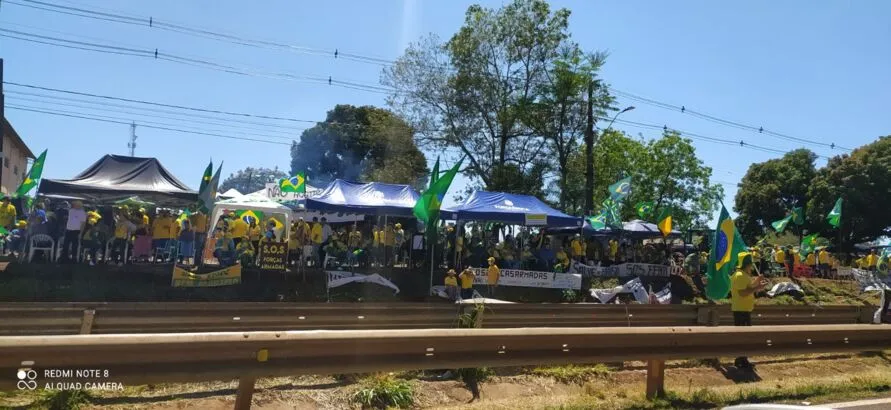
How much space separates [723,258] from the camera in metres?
11.3

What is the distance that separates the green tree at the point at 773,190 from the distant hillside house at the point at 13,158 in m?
55.5

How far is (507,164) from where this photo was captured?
121 feet

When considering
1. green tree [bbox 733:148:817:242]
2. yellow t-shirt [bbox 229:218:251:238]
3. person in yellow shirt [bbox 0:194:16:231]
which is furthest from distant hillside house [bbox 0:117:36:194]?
green tree [bbox 733:148:817:242]

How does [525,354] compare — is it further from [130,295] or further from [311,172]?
[311,172]

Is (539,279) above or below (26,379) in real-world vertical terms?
below

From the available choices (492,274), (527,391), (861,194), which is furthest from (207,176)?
(861,194)

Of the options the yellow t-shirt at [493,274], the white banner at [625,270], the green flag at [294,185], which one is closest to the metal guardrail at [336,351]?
the yellow t-shirt at [493,274]

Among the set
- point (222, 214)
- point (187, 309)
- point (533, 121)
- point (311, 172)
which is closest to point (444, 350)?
point (187, 309)

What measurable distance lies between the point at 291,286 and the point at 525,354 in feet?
43.6

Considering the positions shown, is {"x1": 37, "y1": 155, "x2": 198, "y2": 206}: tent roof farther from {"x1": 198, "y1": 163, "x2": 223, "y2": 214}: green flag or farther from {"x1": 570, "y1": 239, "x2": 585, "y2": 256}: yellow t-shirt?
{"x1": 570, "y1": 239, "x2": 585, "y2": 256}: yellow t-shirt

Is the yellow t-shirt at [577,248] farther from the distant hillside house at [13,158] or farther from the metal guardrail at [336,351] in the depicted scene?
the distant hillside house at [13,158]

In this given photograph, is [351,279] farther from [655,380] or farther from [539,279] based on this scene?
[655,380]

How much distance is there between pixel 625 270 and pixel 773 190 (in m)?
39.4

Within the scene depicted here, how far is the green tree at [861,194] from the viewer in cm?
4984
